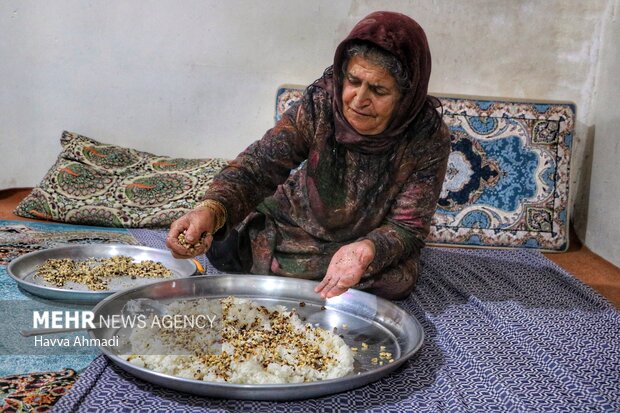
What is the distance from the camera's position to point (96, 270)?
2408 millimetres

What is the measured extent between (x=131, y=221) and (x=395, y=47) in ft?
6.15

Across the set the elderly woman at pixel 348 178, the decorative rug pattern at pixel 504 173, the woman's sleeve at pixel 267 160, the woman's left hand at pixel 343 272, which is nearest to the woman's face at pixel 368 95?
the elderly woman at pixel 348 178

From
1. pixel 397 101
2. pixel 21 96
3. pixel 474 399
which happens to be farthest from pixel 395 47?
pixel 21 96

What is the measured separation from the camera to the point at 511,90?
396cm

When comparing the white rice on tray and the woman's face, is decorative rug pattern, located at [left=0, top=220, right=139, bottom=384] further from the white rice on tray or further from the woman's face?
the woman's face

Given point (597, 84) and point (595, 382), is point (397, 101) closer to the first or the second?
point (595, 382)

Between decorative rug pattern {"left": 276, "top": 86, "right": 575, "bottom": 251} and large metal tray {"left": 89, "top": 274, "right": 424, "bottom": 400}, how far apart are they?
5.31 feet

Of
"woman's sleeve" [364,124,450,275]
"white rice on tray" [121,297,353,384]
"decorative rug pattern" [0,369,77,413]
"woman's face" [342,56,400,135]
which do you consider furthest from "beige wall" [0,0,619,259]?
"decorative rug pattern" [0,369,77,413]

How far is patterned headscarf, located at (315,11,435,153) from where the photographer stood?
2.05 m

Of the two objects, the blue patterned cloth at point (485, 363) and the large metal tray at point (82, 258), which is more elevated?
the large metal tray at point (82, 258)

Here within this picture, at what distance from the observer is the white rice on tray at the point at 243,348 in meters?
1.61

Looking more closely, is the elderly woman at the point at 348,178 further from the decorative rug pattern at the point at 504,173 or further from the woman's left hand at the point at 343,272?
the decorative rug pattern at the point at 504,173

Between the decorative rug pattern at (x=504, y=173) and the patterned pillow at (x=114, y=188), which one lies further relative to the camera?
the decorative rug pattern at (x=504, y=173)

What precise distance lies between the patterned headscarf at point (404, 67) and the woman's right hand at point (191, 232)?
0.54m
